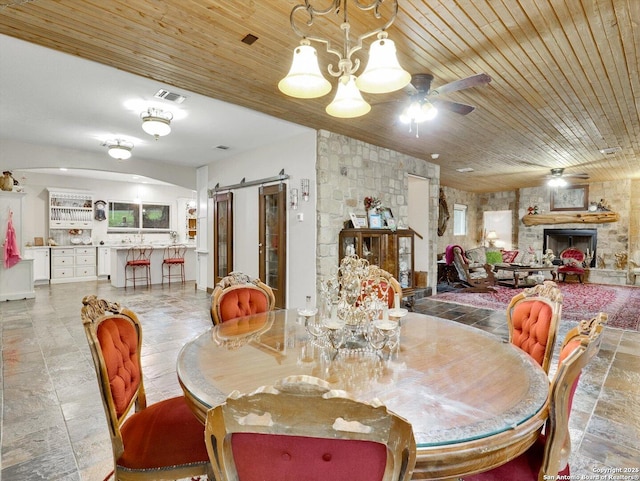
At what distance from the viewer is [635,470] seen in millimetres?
1795

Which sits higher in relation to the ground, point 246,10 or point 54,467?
point 246,10

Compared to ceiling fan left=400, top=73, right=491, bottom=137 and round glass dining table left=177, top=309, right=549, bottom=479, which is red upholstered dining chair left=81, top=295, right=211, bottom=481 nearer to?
round glass dining table left=177, top=309, right=549, bottom=479

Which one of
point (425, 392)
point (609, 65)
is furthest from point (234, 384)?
point (609, 65)

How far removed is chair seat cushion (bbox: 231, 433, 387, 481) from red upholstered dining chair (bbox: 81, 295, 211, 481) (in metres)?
0.72

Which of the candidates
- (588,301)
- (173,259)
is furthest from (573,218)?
(173,259)

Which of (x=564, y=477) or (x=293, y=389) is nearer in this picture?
(x=293, y=389)

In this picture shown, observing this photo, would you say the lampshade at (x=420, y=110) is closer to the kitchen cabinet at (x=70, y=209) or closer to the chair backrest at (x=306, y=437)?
the chair backrest at (x=306, y=437)

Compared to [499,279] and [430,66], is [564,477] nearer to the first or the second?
[430,66]

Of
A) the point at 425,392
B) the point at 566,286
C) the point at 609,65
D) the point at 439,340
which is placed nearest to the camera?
the point at 425,392

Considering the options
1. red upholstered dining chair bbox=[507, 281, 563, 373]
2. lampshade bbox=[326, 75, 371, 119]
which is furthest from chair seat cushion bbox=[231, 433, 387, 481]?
lampshade bbox=[326, 75, 371, 119]

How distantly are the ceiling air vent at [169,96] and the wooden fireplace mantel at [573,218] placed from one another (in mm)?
9916

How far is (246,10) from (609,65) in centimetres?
295

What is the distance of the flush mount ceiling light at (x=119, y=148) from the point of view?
5.06 metres

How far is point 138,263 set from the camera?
7.59 metres
